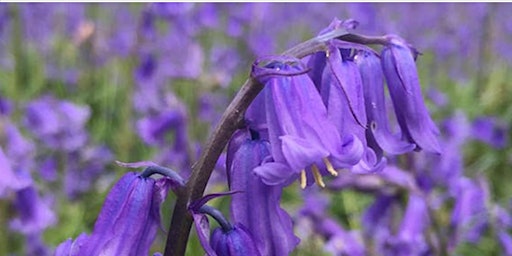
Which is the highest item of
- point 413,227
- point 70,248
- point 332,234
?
point 70,248

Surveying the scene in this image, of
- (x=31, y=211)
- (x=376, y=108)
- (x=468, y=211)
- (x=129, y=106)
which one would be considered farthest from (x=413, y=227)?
(x=129, y=106)

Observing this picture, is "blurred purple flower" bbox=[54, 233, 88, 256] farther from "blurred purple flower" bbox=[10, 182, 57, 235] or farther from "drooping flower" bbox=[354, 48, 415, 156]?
"blurred purple flower" bbox=[10, 182, 57, 235]

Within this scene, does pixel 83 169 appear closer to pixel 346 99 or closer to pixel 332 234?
pixel 332 234

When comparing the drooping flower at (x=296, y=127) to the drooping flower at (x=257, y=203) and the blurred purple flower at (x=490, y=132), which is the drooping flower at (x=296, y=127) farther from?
the blurred purple flower at (x=490, y=132)

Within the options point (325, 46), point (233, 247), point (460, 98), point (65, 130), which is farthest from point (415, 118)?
point (460, 98)

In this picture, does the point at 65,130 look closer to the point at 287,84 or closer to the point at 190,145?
the point at 190,145

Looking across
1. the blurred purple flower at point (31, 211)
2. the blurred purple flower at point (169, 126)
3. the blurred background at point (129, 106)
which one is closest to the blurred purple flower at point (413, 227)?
the blurred background at point (129, 106)
